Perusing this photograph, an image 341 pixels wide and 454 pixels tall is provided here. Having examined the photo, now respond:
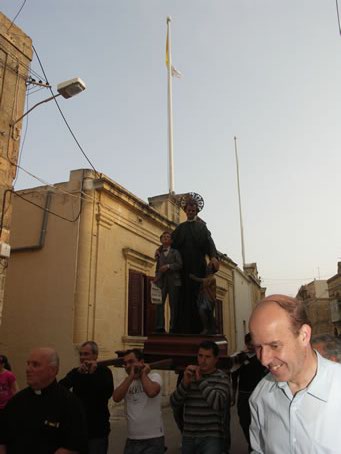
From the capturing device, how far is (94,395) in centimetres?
442

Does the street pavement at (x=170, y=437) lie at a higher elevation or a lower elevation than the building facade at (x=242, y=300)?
lower

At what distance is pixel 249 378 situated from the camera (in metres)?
5.52

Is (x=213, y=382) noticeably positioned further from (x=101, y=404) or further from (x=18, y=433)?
(x=18, y=433)

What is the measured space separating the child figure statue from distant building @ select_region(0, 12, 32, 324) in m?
4.28

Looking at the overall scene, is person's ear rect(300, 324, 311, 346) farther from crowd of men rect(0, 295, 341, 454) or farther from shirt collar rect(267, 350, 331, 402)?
shirt collar rect(267, 350, 331, 402)

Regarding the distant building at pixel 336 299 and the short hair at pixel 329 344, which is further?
the distant building at pixel 336 299

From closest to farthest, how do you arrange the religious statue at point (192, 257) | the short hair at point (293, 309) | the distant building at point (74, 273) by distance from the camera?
the short hair at point (293, 309)
the religious statue at point (192, 257)
the distant building at point (74, 273)

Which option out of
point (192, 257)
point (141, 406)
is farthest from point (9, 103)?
point (141, 406)

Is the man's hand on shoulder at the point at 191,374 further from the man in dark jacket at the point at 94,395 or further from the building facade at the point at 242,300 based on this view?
the building facade at the point at 242,300

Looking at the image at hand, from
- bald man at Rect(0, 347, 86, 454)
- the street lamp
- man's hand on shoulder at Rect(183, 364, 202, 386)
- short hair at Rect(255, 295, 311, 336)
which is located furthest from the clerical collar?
the street lamp

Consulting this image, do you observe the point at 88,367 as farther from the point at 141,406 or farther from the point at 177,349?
the point at 177,349

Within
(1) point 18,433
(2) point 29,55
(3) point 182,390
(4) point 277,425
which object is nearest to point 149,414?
(3) point 182,390

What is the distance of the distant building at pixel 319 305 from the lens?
5169 centimetres

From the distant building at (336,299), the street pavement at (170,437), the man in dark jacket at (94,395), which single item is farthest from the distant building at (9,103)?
the distant building at (336,299)
